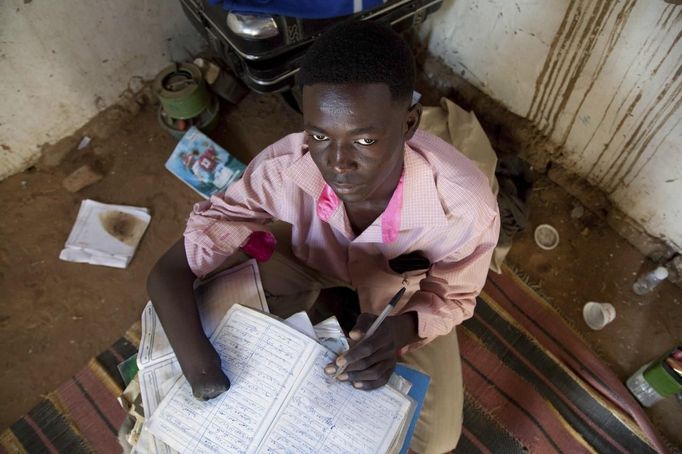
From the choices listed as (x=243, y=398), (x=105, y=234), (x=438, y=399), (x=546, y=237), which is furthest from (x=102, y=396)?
(x=546, y=237)

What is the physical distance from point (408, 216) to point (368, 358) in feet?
1.10

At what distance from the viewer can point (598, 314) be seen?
186cm

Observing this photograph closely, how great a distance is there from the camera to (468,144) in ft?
6.32

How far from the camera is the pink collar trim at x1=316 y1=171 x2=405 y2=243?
41.5 inches

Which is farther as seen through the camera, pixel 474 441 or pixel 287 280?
pixel 474 441

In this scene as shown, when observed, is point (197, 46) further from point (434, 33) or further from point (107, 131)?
point (434, 33)

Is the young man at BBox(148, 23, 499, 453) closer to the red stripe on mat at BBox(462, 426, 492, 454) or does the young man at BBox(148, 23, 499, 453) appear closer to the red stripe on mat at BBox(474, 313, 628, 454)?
the red stripe on mat at BBox(462, 426, 492, 454)

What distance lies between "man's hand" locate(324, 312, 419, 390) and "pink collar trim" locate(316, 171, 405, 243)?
0.73 ft

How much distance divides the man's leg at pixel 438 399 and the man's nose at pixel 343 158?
733mm

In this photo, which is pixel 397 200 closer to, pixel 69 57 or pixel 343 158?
pixel 343 158

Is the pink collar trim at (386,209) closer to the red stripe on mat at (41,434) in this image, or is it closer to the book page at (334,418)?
the book page at (334,418)

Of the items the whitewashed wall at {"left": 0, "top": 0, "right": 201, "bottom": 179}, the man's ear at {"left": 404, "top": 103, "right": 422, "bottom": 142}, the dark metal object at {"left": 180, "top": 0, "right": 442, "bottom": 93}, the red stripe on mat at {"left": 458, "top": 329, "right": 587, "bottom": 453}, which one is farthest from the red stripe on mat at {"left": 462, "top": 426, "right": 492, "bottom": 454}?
the whitewashed wall at {"left": 0, "top": 0, "right": 201, "bottom": 179}

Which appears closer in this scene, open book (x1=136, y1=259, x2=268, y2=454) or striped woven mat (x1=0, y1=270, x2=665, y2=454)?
open book (x1=136, y1=259, x2=268, y2=454)

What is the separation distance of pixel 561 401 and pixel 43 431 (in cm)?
193
